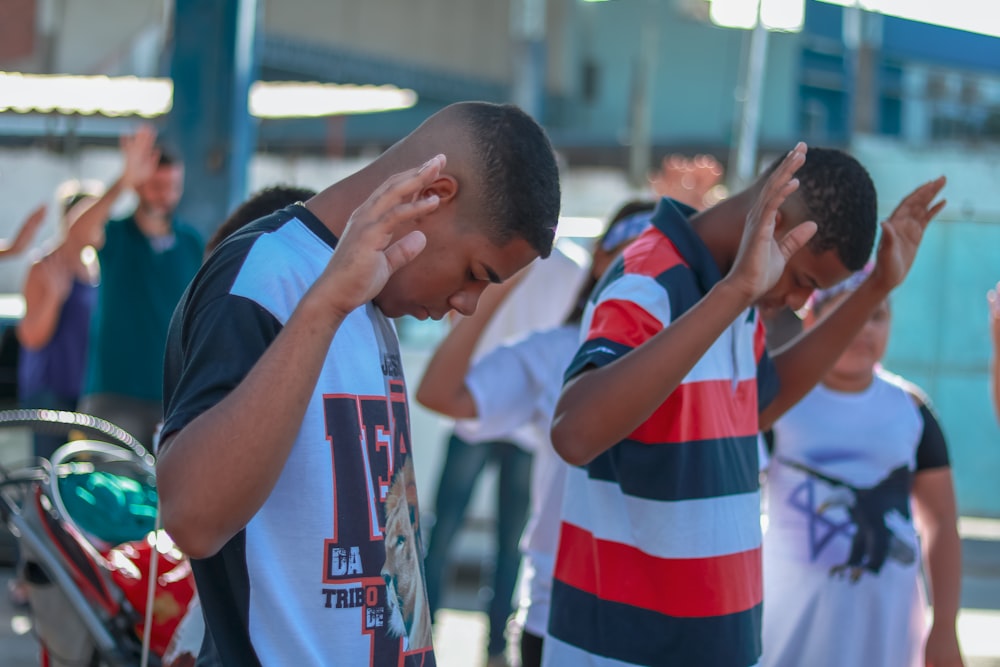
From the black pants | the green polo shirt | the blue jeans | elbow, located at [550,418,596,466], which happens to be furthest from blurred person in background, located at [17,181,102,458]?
elbow, located at [550,418,596,466]

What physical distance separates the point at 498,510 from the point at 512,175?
389 cm

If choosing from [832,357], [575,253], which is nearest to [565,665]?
[832,357]

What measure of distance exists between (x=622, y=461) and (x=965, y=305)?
353 inches

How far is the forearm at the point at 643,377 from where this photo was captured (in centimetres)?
198

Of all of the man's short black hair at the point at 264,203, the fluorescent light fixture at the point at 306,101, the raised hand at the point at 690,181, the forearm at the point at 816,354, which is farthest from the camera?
the fluorescent light fixture at the point at 306,101

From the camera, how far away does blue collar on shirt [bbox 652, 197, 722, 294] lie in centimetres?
230

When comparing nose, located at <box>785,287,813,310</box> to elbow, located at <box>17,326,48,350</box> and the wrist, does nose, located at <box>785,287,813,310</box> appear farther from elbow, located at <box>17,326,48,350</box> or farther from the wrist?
elbow, located at <box>17,326,48,350</box>

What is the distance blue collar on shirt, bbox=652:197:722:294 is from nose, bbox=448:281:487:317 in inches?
23.7

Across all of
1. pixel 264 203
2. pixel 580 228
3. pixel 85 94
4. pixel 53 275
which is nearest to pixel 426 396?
pixel 264 203

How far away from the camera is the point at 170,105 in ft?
20.6

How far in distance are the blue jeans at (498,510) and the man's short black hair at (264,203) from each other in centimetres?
303

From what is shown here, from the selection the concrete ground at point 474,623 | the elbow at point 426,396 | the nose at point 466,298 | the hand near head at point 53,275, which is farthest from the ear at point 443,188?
the hand near head at point 53,275

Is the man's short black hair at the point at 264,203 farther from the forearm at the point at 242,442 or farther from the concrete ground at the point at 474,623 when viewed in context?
the concrete ground at the point at 474,623

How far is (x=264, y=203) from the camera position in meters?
2.53
